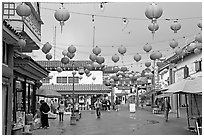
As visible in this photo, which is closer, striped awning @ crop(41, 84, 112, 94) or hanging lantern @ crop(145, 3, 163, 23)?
hanging lantern @ crop(145, 3, 163, 23)

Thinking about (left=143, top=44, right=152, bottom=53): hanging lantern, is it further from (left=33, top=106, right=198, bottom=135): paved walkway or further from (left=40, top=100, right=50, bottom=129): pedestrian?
(left=40, top=100, right=50, bottom=129): pedestrian

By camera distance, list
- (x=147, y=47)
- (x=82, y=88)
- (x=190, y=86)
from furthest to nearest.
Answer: (x=82, y=88), (x=190, y=86), (x=147, y=47)

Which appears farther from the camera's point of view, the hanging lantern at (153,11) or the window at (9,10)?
the window at (9,10)

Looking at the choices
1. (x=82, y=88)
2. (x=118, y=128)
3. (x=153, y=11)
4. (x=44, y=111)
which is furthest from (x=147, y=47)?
(x=82, y=88)

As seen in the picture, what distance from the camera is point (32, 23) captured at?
16.3 m

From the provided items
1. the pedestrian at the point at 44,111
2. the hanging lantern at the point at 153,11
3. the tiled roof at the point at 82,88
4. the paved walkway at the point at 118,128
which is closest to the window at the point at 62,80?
the tiled roof at the point at 82,88

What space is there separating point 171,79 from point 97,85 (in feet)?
48.0

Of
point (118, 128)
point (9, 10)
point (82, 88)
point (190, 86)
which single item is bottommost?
point (118, 128)

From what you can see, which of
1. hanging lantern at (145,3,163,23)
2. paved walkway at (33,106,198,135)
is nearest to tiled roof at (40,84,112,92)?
paved walkway at (33,106,198,135)

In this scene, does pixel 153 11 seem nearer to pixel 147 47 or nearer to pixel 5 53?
pixel 147 47

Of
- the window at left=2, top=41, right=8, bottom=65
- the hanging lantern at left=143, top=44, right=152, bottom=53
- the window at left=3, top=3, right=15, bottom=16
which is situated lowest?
the window at left=2, top=41, right=8, bottom=65

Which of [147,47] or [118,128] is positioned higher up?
[147,47]

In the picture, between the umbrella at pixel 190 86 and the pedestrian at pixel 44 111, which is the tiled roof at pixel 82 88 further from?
the umbrella at pixel 190 86

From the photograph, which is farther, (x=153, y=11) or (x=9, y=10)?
(x=9, y=10)
